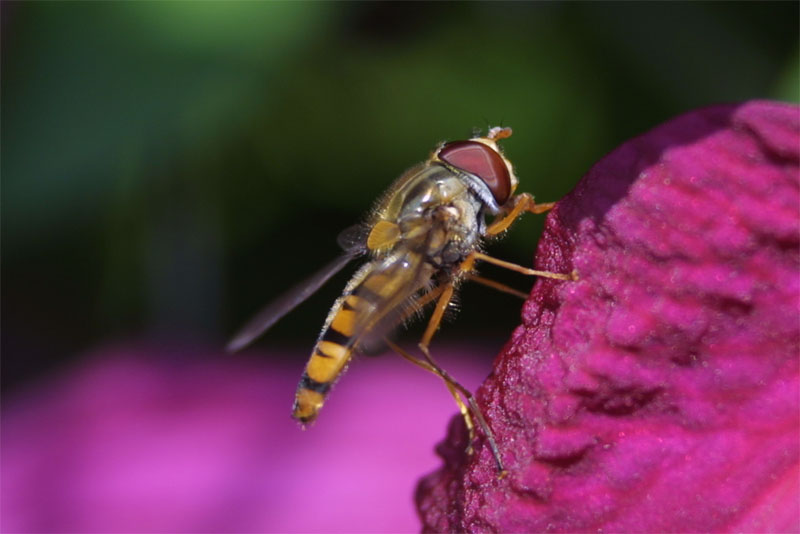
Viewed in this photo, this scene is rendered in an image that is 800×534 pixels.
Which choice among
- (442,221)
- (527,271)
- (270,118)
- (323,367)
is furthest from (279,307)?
(270,118)

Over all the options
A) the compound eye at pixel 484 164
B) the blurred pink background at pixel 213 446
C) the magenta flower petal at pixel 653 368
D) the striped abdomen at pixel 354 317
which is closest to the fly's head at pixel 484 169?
the compound eye at pixel 484 164

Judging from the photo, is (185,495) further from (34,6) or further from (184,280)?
(34,6)

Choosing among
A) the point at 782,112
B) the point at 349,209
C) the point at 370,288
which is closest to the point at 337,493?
the point at 349,209

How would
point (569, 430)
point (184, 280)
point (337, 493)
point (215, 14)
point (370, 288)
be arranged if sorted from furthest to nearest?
point (184, 280), point (337, 493), point (215, 14), point (370, 288), point (569, 430)

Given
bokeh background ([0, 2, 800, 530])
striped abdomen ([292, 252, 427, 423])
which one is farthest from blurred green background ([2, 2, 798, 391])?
striped abdomen ([292, 252, 427, 423])

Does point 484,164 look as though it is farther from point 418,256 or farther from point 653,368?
point 653,368

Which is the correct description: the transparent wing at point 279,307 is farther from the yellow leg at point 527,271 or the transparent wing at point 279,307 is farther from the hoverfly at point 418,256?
the yellow leg at point 527,271

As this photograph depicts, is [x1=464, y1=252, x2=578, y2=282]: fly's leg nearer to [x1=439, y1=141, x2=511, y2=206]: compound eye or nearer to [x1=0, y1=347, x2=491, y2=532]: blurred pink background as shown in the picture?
[x1=439, y1=141, x2=511, y2=206]: compound eye
